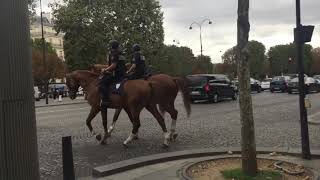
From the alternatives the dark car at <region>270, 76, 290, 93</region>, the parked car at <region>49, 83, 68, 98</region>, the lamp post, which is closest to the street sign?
the lamp post

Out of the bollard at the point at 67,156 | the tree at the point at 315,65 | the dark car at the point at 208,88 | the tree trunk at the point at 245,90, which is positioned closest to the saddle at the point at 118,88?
the tree trunk at the point at 245,90

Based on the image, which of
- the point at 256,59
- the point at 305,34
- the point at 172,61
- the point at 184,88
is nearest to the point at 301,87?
the point at 305,34

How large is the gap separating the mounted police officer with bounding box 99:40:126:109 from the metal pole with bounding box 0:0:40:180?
21.5 feet

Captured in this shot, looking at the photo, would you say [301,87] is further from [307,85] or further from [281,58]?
[281,58]

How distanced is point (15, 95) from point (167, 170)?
391 centimetres

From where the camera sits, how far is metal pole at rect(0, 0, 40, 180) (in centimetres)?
541

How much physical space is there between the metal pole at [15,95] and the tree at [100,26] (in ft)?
146

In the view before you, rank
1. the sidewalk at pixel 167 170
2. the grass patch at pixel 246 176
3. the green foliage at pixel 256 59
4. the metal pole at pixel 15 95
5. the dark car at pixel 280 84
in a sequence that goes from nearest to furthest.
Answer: the metal pole at pixel 15 95 → the grass patch at pixel 246 176 → the sidewalk at pixel 167 170 → the dark car at pixel 280 84 → the green foliage at pixel 256 59

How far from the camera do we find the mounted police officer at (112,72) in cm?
1229

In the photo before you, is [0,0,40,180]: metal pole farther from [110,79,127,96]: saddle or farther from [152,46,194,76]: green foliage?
[152,46,194,76]: green foliage

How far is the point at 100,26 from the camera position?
5050cm

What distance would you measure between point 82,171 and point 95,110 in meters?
3.72

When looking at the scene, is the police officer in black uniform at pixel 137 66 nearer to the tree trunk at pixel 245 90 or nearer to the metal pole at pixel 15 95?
the tree trunk at pixel 245 90

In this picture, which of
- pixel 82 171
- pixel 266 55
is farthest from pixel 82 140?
pixel 266 55
